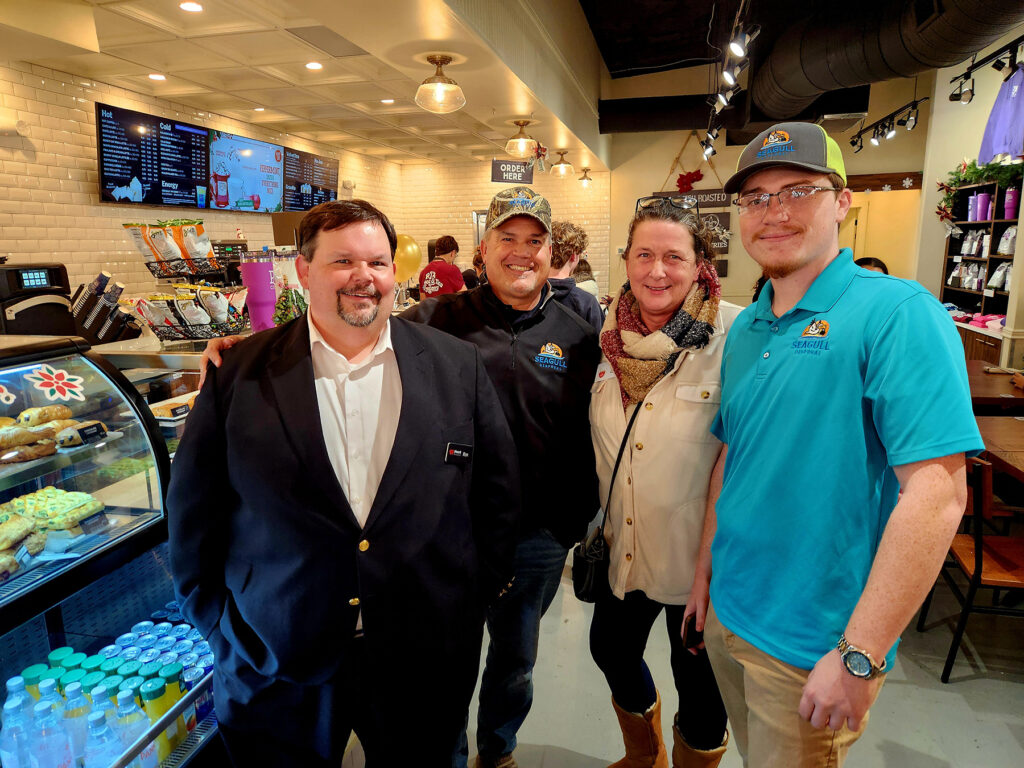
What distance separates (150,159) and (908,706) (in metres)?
6.87

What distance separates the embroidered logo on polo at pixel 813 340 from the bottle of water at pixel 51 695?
2062 millimetres

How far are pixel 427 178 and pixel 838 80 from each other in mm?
7147

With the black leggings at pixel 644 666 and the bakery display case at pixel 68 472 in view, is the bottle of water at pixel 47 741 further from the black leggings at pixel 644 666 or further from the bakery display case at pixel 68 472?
the black leggings at pixel 644 666

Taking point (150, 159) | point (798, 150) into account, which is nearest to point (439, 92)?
point (150, 159)

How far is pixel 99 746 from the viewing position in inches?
65.9

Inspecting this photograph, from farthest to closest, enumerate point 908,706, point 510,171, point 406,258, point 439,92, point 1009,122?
1. point 510,171
2. point 1009,122
3. point 406,258
4. point 439,92
5. point 908,706

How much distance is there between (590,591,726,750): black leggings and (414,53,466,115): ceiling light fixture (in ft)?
12.2

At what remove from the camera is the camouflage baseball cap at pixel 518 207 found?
2109 millimetres

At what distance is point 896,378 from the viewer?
1.21m

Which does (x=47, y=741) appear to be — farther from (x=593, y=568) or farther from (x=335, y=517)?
(x=593, y=568)

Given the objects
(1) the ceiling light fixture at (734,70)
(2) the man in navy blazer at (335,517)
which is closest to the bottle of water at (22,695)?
(2) the man in navy blazer at (335,517)

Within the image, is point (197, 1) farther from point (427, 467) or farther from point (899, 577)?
point (899, 577)

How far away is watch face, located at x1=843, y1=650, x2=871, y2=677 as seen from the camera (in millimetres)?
1230

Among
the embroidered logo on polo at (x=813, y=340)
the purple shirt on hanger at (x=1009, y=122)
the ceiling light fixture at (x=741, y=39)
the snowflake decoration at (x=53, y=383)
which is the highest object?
the ceiling light fixture at (x=741, y=39)
